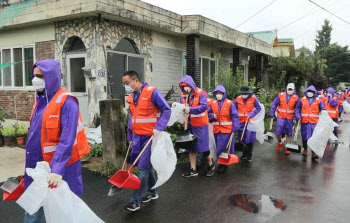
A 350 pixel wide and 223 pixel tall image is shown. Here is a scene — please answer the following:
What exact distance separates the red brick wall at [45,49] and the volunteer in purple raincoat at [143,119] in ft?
19.3

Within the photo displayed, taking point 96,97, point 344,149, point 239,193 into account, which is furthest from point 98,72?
point 344,149

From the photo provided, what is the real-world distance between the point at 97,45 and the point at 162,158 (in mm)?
5283

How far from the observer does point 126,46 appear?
9.67 meters

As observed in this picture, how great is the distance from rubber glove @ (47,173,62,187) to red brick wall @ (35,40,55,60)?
7526mm

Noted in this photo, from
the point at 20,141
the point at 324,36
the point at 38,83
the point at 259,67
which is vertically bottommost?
the point at 20,141

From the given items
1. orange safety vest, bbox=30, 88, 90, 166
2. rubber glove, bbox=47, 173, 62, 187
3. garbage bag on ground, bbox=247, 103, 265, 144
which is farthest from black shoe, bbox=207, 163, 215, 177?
rubber glove, bbox=47, 173, 62, 187

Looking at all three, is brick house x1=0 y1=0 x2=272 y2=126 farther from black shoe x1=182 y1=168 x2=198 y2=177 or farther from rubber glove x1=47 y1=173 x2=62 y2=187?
rubber glove x1=47 y1=173 x2=62 y2=187

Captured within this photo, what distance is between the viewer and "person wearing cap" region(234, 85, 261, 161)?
23.8 feet

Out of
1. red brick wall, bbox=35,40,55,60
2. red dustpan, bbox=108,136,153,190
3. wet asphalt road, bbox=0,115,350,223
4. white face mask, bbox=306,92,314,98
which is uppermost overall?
red brick wall, bbox=35,40,55,60

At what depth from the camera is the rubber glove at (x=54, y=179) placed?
257cm

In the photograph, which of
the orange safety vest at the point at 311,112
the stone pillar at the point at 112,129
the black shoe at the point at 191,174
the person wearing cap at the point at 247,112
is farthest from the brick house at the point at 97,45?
the orange safety vest at the point at 311,112

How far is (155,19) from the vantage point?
31.4 ft

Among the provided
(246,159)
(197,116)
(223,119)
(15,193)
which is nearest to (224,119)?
(223,119)

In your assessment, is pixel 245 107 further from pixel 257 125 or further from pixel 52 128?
pixel 52 128
